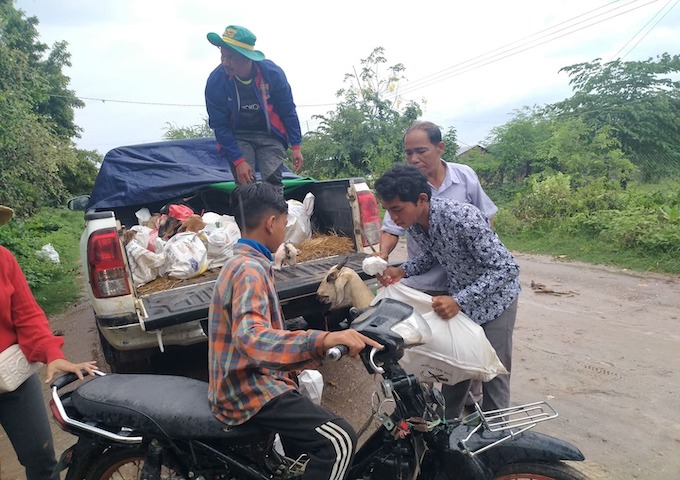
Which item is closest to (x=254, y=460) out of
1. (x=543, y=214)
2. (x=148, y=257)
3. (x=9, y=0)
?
(x=148, y=257)

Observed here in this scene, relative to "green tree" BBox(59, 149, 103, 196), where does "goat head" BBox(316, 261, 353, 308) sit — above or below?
below

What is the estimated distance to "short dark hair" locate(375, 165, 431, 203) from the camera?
7.41 feet

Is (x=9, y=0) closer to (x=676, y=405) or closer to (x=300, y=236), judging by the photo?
(x=300, y=236)

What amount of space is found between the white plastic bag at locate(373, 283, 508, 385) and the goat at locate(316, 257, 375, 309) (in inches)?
19.1

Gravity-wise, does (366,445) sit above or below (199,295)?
below

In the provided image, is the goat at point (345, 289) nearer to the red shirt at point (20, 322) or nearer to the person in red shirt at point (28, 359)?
the person in red shirt at point (28, 359)

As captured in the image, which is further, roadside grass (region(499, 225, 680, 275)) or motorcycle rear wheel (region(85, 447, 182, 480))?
roadside grass (region(499, 225, 680, 275))

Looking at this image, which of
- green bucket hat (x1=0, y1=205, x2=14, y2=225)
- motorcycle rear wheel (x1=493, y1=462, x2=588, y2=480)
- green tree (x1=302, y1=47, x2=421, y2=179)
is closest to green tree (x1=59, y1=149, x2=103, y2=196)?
green tree (x1=302, y1=47, x2=421, y2=179)

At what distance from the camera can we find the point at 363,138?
16.8 m

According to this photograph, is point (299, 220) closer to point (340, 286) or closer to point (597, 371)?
point (340, 286)

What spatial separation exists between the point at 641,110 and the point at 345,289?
17.8 meters

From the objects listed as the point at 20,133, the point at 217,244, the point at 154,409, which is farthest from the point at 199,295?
the point at 20,133

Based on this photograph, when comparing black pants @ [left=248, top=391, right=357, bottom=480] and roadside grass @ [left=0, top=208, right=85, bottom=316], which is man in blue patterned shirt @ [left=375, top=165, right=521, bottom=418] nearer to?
black pants @ [left=248, top=391, right=357, bottom=480]

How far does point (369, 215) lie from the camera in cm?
413
